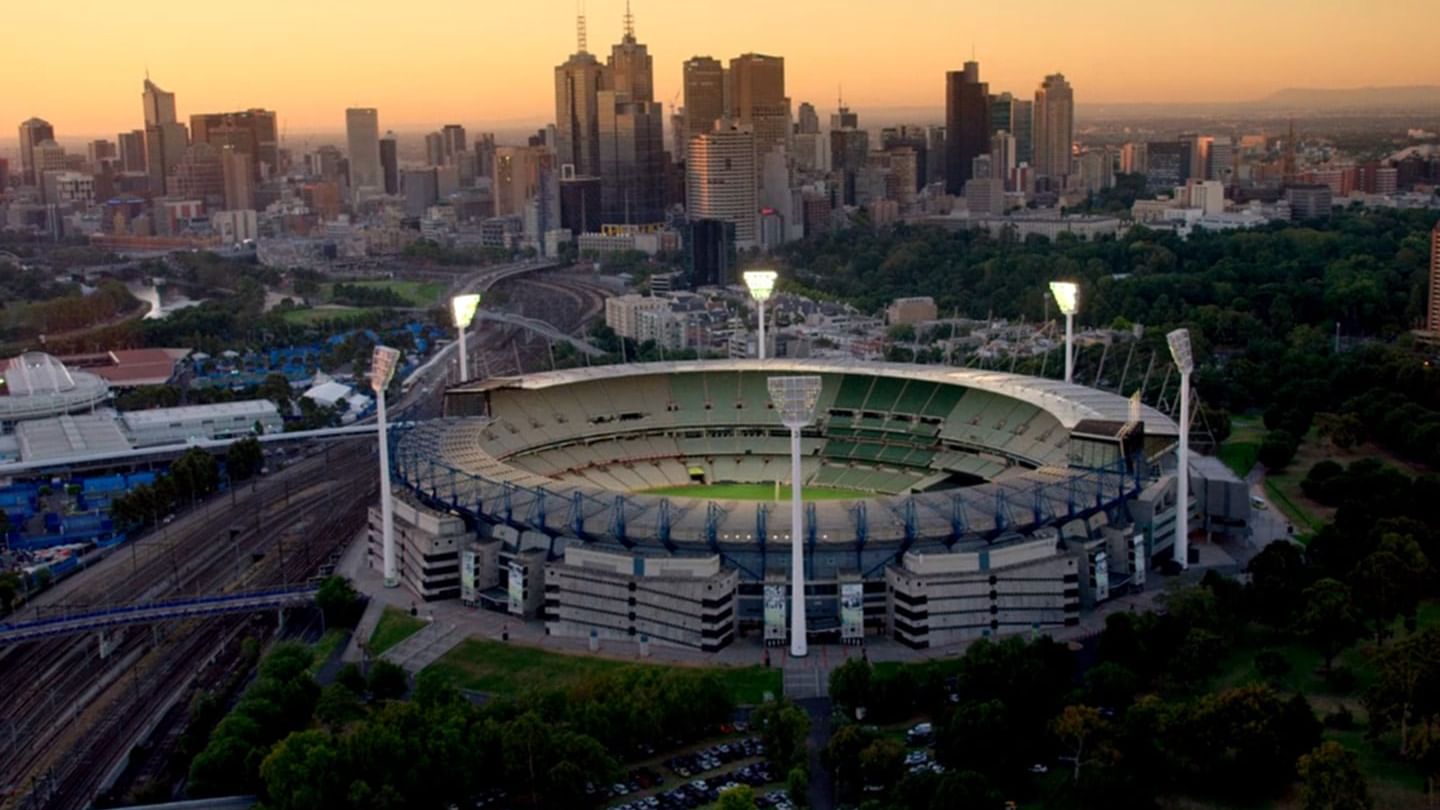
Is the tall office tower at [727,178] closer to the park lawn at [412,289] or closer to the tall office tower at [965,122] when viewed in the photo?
the park lawn at [412,289]

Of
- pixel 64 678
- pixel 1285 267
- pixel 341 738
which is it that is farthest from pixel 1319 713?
pixel 1285 267

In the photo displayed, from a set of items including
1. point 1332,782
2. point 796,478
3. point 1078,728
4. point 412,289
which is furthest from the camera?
point 412,289

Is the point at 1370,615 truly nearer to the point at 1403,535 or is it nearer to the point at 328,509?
the point at 1403,535

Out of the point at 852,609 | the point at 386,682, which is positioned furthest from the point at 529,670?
the point at 852,609

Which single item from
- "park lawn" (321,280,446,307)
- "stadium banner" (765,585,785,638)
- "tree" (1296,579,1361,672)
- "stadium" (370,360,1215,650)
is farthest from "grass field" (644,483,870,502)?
"park lawn" (321,280,446,307)

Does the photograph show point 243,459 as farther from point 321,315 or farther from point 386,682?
point 321,315

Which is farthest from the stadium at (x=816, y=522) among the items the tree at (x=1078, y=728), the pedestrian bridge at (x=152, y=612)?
the tree at (x=1078, y=728)

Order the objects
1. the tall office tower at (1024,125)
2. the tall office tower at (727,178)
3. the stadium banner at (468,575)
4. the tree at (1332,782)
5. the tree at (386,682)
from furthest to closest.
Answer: the tall office tower at (1024,125) < the tall office tower at (727,178) < the stadium banner at (468,575) < the tree at (386,682) < the tree at (1332,782)
